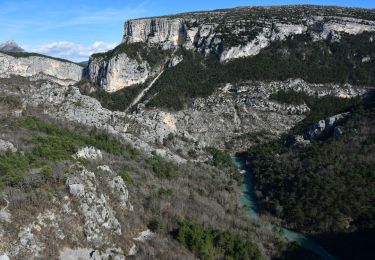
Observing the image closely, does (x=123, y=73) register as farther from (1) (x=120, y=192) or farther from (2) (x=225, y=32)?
(1) (x=120, y=192)

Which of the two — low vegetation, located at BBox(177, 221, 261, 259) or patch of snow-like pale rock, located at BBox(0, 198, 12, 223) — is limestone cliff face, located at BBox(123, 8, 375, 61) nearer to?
low vegetation, located at BBox(177, 221, 261, 259)

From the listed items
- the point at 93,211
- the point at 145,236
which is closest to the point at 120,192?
the point at 145,236

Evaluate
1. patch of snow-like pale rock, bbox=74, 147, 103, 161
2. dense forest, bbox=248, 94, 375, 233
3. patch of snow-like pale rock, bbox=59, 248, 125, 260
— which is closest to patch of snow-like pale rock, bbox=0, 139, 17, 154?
patch of snow-like pale rock, bbox=74, 147, 103, 161

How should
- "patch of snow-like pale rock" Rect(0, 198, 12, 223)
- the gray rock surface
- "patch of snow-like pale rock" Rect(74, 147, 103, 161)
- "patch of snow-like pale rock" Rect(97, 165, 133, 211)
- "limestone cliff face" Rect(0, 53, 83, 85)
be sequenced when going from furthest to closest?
"limestone cliff face" Rect(0, 53, 83, 85) → the gray rock surface → "patch of snow-like pale rock" Rect(74, 147, 103, 161) → "patch of snow-like pale rock" Rect(97, 165, 133, 211) → "patch of snow-like pale rock" Rect(0, 198, 12, 223)

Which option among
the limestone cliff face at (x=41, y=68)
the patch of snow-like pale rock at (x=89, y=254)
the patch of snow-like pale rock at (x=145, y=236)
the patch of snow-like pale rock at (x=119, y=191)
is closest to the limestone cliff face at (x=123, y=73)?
the limestone cliff face at (x=41, y=68)

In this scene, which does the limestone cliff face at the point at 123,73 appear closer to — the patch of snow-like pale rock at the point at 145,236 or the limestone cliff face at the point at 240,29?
the limestone cliff face at the point at 240,29
